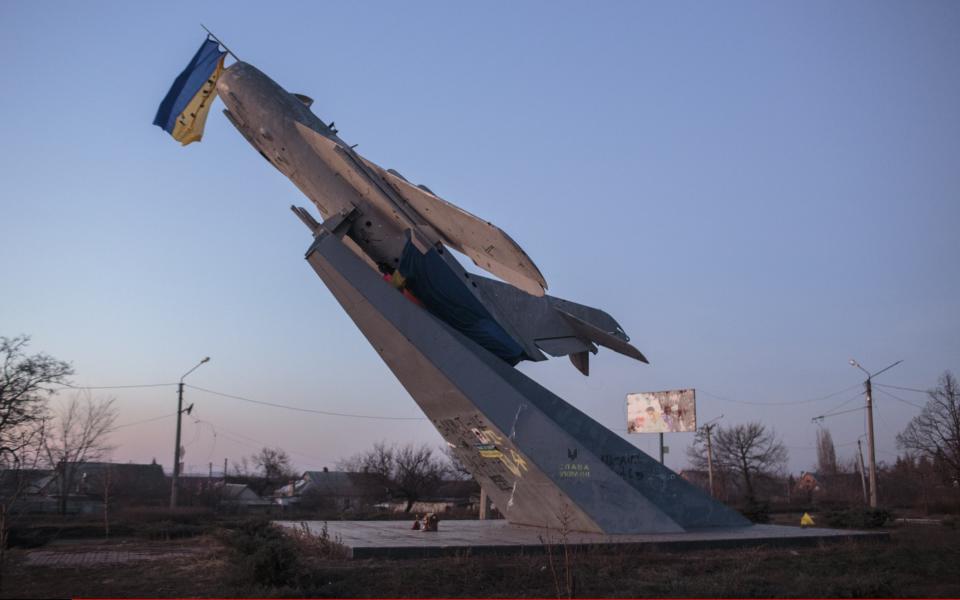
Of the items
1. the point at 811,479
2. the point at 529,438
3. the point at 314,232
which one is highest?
the point at 314,232

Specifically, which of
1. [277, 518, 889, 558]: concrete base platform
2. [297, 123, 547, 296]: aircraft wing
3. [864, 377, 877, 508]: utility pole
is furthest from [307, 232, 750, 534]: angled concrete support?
[864, 377, 877, 508]: utility pole

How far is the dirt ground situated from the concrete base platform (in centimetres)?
31

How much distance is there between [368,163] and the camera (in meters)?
14.7

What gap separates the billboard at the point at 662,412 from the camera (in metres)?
32.4

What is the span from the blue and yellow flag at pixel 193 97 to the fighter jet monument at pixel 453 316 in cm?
3

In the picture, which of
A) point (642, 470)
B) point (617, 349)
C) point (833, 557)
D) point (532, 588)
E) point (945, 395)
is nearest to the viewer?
point (532, 588)

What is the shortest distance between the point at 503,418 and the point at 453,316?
257 centimetres

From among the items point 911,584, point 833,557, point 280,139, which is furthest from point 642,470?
point 280,139

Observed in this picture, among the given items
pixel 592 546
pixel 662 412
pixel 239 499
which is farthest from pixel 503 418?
pixel 239 499

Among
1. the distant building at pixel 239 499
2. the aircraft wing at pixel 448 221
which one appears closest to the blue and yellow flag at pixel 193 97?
the aircraft wing at pixel 448 221

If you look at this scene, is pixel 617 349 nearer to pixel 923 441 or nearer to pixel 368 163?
pixel 368 163

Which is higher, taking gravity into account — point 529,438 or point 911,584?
point 529,438

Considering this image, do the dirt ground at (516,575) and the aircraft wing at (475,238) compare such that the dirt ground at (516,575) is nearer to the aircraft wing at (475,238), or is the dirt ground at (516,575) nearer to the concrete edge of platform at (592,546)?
the concrete edge of platform at (592,546)

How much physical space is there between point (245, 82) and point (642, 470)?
1116 cm
